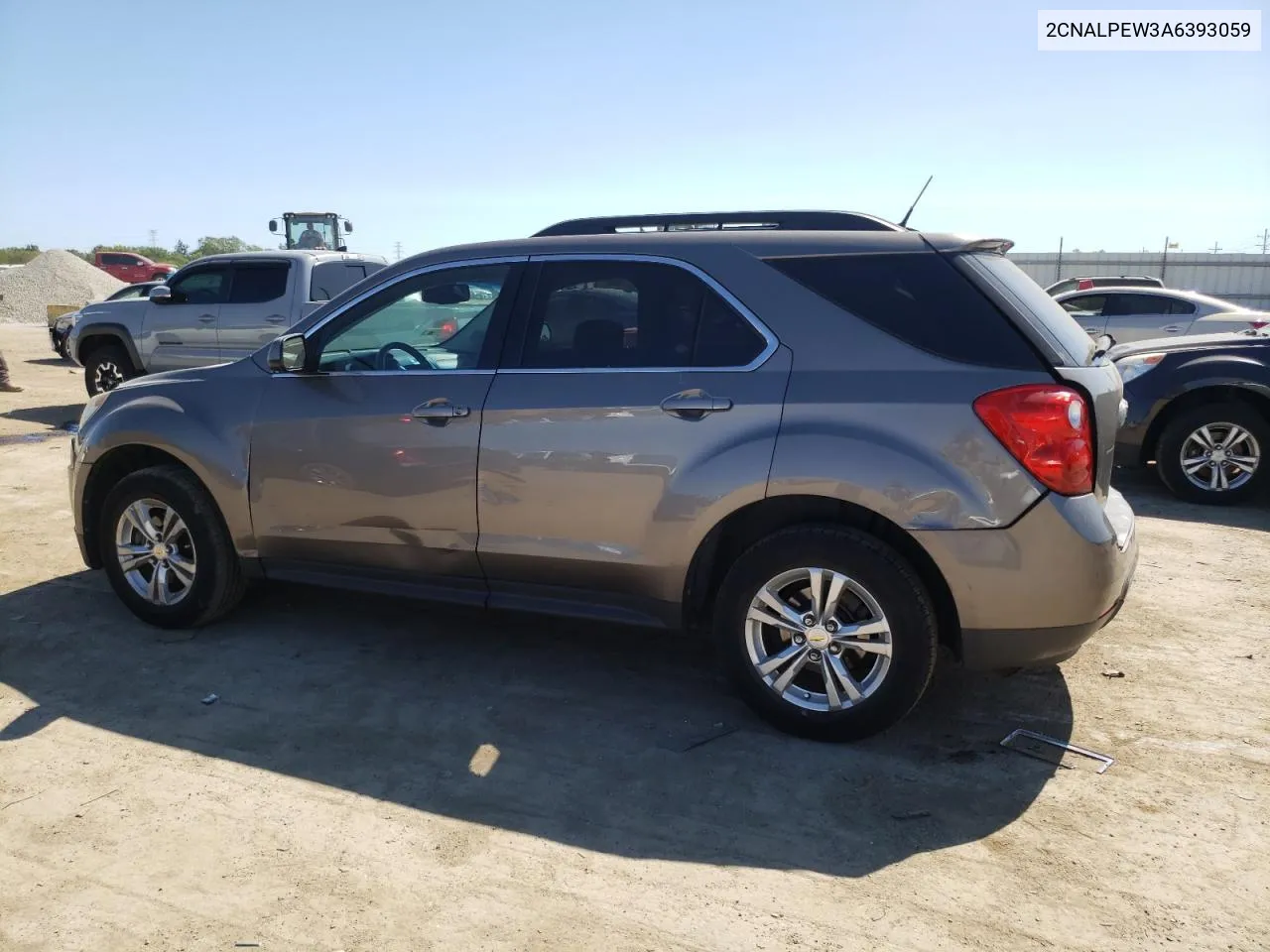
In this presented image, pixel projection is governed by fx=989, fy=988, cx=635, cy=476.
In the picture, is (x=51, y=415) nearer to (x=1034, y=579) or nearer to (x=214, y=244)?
(x=1034, y=579)

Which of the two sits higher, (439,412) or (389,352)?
(389,352)

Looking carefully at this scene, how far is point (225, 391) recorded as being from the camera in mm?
4836

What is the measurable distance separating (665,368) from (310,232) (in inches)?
978

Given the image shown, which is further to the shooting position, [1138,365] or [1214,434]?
[1138,365]

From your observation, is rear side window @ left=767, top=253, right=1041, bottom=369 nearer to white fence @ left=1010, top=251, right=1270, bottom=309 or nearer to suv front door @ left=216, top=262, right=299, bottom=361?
suv front door @ left=216, top=262, right=299, bottom=361

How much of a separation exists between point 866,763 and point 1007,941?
3.28 feet

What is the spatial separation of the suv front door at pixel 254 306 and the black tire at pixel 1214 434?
30.3 feet

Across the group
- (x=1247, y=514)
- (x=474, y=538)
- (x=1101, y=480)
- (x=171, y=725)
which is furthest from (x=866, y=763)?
(x=1247, y=514)

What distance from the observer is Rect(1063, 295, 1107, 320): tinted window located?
14625 millimetres

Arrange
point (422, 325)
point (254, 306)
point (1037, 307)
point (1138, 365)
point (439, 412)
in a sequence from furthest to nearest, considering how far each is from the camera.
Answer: point (254, 306), point (1138, 365), point (422, 325), point (439, 412), point (1037, 307)

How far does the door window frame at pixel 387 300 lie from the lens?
4.33 meters

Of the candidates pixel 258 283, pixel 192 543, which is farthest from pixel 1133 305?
pixel 192 543

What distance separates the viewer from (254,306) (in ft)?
38.5

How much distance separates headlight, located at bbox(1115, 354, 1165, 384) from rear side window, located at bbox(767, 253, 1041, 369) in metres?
5.03
